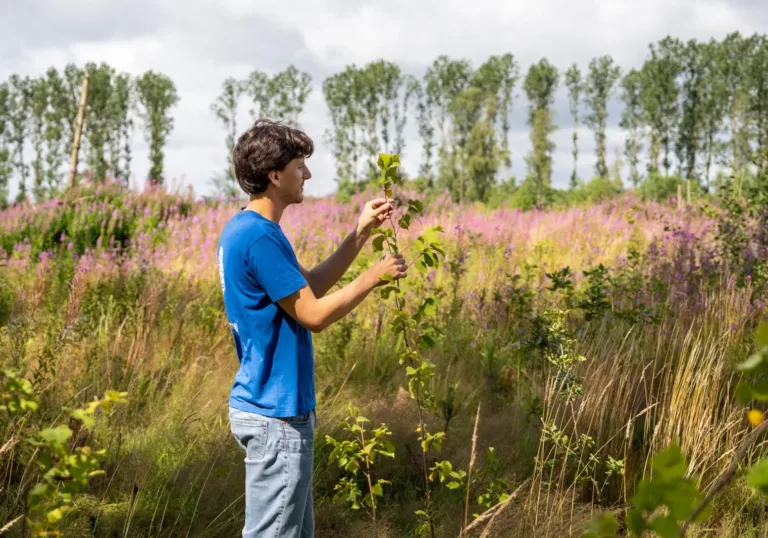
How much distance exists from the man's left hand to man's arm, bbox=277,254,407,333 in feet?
1.00

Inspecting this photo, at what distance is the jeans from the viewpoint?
2133mm

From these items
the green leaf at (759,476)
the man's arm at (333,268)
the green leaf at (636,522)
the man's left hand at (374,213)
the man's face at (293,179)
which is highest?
the man's face at (293,179)

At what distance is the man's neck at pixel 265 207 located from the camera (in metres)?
2.29

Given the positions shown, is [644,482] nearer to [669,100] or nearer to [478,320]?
[478,320]

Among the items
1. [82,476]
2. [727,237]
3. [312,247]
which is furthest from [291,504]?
[312,247]

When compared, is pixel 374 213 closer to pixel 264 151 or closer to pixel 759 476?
pixel 264 151

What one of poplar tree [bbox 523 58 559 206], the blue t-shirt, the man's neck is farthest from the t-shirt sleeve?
poplar tree [bbox 523 58 559 206]

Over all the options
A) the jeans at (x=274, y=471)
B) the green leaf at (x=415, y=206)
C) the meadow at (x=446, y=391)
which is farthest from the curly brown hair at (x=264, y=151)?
the meadow at (x=446, y=391)

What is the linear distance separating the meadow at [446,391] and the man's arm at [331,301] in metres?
0.66

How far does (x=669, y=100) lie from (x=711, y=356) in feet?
130

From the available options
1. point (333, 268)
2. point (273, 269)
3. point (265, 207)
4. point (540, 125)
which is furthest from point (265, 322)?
point (540, 125)

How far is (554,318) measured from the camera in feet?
10.6

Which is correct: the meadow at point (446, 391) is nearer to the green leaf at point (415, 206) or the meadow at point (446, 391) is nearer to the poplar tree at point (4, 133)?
the green leaf at point (415, 206)

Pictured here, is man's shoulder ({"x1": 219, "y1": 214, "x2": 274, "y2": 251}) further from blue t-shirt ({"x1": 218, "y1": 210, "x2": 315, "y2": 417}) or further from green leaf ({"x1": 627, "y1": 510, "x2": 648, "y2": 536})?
green leaf ({"x1": 627, "y1": 510, "x2": 648, "y2": 536})
